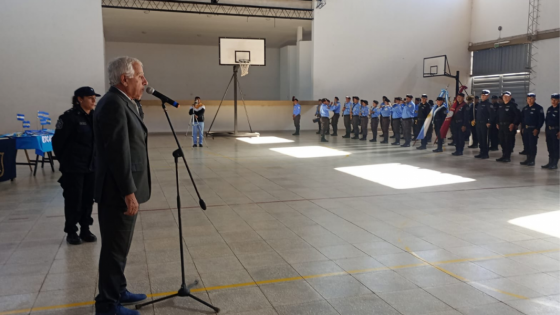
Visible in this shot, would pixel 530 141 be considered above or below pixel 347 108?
below

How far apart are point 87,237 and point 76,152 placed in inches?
34.7

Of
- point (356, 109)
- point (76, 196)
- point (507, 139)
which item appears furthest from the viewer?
point (356, 109)

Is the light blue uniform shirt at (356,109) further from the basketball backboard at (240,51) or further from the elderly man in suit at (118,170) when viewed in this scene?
the elderly man in suit at (118,170)

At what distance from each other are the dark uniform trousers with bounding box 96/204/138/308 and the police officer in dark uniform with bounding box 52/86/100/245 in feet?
5.81

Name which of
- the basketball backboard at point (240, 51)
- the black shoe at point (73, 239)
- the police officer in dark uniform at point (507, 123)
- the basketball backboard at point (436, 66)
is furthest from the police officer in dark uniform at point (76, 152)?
the basketball backboard at point (436, 66)

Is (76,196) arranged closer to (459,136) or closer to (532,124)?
(532,124)

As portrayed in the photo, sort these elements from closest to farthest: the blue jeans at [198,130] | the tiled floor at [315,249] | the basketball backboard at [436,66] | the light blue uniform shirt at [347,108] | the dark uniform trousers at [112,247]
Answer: the dark uniform trousers at [112,247] < the tiled floor at [315,249] < the blue jeans at [198,130] < the light blue uniform shirt at [347,108] < the basketball backboard at [436,66]

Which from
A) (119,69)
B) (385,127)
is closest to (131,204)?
(119,69)

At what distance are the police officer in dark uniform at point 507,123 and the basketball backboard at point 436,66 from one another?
1009 centimetres

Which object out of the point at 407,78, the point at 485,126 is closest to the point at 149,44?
the point at 407,78

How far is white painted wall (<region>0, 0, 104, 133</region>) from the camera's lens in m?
15.1

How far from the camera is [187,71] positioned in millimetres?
26047

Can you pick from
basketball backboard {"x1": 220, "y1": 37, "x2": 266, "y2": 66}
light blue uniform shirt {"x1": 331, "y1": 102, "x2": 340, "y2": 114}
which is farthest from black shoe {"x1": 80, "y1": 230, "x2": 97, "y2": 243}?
light blue uniform shirt {"x1": 331, "y1": 102, "x2": 340, "y2": 114}

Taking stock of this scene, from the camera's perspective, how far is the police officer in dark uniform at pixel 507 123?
10.2m
